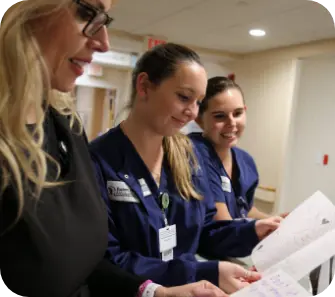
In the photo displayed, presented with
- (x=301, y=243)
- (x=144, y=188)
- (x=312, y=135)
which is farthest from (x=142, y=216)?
(x=312, y=135)

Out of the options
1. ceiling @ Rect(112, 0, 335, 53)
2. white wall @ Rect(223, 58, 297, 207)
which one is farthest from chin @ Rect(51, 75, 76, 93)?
white wall @ Rect(223, 58, 297, 207)

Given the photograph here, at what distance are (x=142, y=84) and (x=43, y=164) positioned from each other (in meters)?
0.48

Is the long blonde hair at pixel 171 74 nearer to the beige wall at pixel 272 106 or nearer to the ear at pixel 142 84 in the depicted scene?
the ear at pixel 142 84

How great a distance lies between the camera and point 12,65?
0.62 metres

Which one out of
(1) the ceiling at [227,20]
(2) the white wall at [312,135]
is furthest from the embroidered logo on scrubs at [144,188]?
(2) the white wall at [312,135]

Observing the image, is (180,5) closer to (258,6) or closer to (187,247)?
(258,6)

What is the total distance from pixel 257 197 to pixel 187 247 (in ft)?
10.7

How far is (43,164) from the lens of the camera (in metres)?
0.64

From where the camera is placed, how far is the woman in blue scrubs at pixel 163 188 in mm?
913

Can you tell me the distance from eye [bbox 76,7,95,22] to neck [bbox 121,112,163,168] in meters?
0.40

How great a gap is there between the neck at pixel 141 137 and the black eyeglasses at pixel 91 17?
0.38m

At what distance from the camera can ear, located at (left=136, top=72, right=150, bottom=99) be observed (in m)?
1.04

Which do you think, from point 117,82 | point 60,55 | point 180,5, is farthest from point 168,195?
point 117,82

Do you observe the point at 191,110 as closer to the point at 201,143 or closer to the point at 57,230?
the point at 201,143
